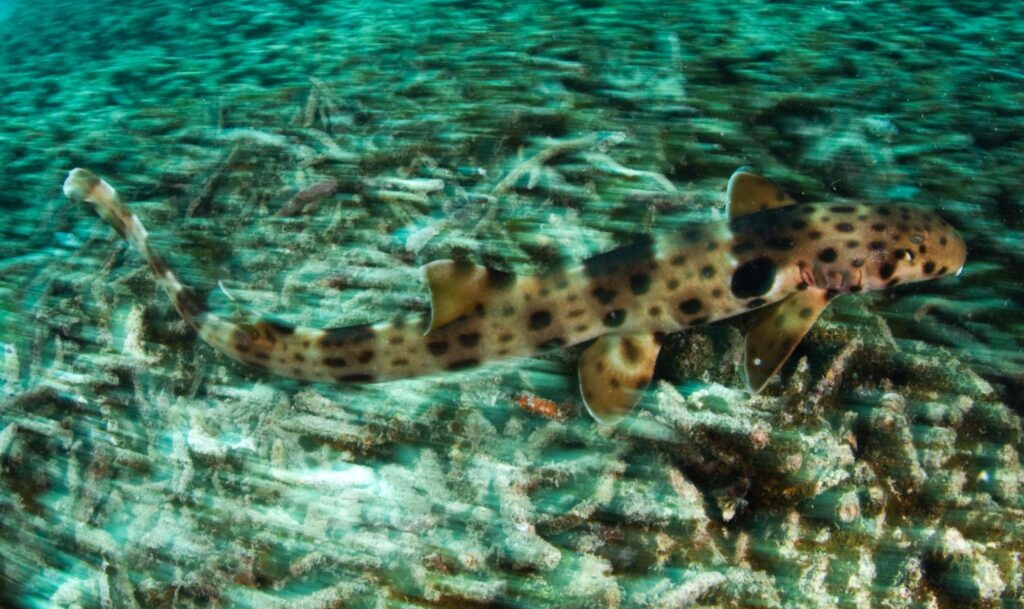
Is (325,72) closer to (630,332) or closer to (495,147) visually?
(495,147)

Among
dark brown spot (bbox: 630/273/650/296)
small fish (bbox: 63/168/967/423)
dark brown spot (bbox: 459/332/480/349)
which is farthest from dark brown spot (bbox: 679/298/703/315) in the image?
dark brown spot (bbox: 459/332/480/349)

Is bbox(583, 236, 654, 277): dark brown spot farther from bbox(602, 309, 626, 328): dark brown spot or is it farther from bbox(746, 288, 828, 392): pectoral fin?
bbox(746, 288, 828, 392): pectoral fin

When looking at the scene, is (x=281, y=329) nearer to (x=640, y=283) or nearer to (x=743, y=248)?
(x=640, y=283)

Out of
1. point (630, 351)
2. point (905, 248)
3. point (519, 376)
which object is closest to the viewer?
point (905, 248)

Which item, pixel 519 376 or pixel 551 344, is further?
pixel 519 376

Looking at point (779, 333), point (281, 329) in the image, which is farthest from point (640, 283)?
point (281, 329)

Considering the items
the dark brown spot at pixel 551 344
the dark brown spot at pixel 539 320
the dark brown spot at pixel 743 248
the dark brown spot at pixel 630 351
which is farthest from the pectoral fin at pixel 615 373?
the dark brown spot at pixel 743 248

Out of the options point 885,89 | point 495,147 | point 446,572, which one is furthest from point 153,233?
point 885,89
